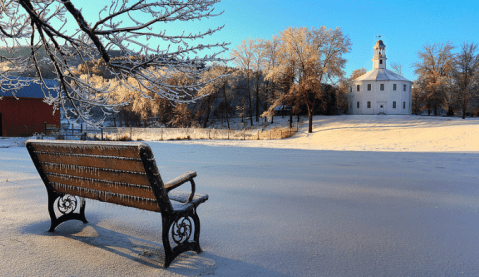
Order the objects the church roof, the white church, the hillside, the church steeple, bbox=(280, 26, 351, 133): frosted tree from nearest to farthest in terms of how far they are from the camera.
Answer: the hillside, bbox=(280, 26, 351, 133): frosted tree, the white church, the church roof, the church steeple

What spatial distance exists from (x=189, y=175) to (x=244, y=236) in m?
1.04

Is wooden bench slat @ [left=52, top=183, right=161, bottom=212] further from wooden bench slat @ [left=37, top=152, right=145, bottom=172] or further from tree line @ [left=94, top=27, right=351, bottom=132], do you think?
tree line @ [left=94, top=27, right=351, bottom=132]

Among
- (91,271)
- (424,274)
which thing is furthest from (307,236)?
(91,271)

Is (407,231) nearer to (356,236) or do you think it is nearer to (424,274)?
(356,236)

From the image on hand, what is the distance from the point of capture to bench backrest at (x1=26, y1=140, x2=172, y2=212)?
9.09 feet

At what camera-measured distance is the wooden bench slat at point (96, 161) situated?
2.85 meters

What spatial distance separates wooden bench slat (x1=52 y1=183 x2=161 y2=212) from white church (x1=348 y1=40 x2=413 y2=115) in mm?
52847

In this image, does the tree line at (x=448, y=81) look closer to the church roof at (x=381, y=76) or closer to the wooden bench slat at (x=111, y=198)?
the church roof at (x=381, y=76)

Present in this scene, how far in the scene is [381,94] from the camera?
Answer: 166 ft

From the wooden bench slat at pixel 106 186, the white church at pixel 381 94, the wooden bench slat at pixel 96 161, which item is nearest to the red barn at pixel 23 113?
the wooden bench slat at pixel 96 161

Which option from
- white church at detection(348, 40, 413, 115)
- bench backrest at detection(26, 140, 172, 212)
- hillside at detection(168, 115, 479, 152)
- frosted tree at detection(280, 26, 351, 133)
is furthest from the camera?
white church at detection(348, 40, 413, 115)

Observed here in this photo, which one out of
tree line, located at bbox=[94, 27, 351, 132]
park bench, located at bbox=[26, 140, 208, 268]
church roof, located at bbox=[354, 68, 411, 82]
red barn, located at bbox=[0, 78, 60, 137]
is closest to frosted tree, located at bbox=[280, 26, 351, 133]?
tree line, located at bbox=[94, 27, 351, 132]

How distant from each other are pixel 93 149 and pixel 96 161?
0.45 feet

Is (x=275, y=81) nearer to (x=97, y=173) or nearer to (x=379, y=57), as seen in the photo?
(x=379, y=57)
